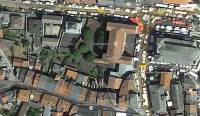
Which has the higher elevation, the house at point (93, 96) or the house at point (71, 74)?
the house at point (71, 74)

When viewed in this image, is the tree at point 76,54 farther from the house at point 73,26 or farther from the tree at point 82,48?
the house at point 73,26

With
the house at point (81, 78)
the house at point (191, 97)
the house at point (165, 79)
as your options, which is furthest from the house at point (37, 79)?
the house at point (191, 97)

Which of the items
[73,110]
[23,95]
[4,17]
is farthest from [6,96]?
[4,17]

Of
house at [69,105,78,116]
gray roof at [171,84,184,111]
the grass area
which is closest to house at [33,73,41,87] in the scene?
the grass area

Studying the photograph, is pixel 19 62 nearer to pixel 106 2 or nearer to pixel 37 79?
pixel 37 79

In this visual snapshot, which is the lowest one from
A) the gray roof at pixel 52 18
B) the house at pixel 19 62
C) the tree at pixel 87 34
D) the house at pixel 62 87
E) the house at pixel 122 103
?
the house at pixel 122 103
